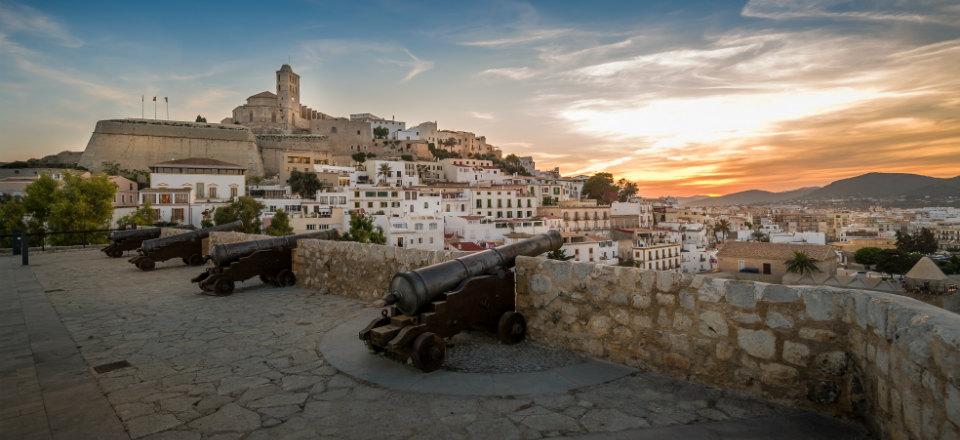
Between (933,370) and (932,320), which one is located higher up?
(932,320)

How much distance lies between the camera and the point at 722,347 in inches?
127

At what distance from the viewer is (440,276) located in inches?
161

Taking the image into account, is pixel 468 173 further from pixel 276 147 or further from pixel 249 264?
pixel 249 264

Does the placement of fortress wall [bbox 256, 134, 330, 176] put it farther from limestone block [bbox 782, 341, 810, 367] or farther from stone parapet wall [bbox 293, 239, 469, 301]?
limestone block [bbox 782, 341, 810, 367]

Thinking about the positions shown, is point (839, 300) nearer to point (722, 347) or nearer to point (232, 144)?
point (722, 347)

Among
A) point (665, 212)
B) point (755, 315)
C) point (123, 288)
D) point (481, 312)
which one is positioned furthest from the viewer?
point (665, 212)

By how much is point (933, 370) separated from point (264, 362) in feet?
14.1

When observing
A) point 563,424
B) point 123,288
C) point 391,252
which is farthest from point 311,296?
point 563,424

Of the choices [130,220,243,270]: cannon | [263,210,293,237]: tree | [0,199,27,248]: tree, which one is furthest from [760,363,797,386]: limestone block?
[263,210,293,237]: tree

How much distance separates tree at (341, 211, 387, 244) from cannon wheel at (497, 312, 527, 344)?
39815 millimetres

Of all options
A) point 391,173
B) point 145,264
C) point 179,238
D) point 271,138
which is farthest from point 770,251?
point 271,138

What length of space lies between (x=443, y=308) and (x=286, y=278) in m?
5.09

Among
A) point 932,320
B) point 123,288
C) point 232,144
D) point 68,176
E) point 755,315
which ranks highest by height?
point 232,144

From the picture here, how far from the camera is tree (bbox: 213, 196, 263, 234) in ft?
154
